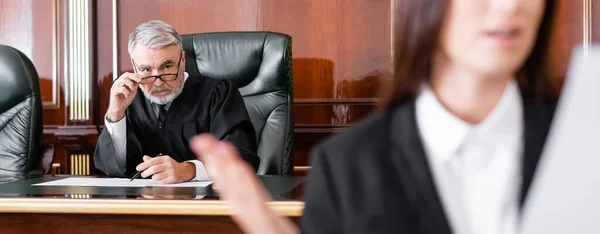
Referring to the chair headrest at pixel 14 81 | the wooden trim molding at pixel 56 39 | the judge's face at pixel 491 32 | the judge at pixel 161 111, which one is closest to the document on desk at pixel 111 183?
Answer: the judge at pixel 161 111

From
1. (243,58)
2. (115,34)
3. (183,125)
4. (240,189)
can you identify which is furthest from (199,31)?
(240,189)

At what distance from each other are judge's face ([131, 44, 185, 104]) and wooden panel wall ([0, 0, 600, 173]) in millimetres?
1104

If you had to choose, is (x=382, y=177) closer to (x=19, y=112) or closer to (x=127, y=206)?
(x=127, y=206)

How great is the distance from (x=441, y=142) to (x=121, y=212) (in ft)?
4.15

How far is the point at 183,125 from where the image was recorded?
2902mm

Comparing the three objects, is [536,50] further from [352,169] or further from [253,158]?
[253,158]

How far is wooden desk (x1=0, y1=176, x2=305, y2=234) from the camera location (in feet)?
5.75

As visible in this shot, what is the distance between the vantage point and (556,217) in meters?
0.46

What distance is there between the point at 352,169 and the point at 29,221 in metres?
1.42

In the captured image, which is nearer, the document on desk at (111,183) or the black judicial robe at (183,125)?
the document on desk at (111,183)

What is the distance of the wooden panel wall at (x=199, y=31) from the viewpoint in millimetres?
3857

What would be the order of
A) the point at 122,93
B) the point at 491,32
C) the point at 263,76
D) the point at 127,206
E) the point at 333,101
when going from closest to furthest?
the point at 491,32 → the point at 127,206 → the point at 122,93 → the point at 263,76 → the point at 333,101

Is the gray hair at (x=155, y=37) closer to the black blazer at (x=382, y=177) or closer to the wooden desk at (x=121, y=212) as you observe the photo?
the wooden desk at (x=121, y=212)

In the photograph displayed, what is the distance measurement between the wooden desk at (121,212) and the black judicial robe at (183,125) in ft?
2.72
